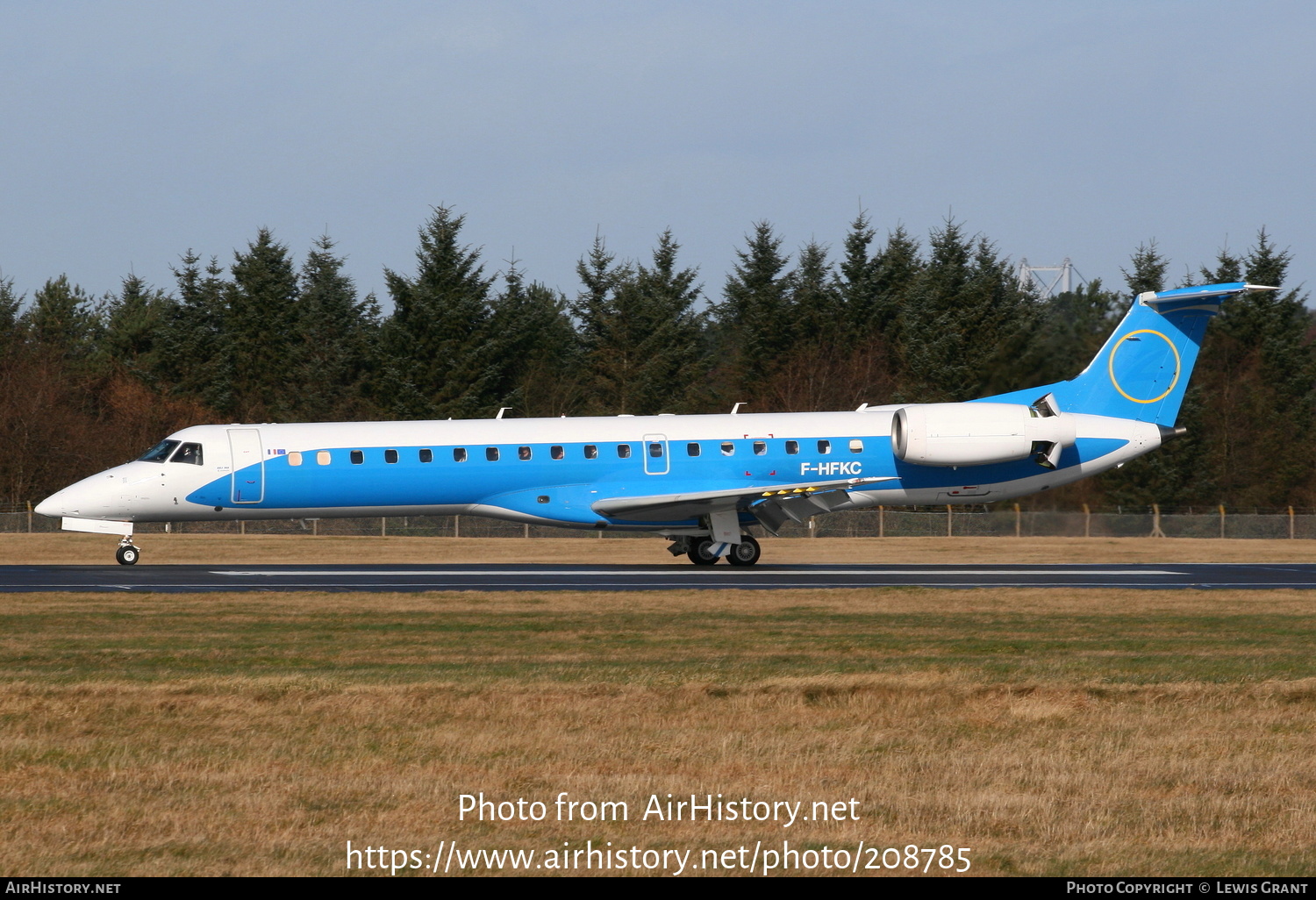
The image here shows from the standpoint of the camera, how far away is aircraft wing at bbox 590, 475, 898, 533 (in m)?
30.1

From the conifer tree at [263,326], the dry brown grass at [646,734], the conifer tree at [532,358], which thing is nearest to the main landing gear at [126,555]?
the dry brown grass at [646,734]

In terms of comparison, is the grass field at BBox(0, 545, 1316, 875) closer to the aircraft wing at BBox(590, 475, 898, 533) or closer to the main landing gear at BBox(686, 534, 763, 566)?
the aircraft wing at BBox(590, 475, 898, 533)

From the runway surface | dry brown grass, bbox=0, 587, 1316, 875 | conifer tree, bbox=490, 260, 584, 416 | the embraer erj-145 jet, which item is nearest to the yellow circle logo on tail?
the embraer erj-145 jet

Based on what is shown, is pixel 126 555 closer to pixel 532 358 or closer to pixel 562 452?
pixel 562 452

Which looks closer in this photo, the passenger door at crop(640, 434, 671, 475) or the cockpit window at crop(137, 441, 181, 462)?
the cockpit window at crop(137, 441, 181, 462)

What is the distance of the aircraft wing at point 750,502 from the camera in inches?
1187

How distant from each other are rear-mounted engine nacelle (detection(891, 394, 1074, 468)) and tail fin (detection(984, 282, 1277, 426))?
3.89ft

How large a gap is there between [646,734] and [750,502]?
1885 centimetres

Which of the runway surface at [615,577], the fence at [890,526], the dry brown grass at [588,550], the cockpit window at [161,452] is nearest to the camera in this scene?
the runway surface at [615,577]

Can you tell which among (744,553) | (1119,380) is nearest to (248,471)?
(744,553)

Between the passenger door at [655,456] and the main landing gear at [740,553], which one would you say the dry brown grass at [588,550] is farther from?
the passenger door at [655,456]

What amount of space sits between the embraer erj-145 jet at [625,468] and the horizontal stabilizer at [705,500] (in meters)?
0.04

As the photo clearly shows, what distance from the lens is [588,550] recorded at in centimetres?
3906

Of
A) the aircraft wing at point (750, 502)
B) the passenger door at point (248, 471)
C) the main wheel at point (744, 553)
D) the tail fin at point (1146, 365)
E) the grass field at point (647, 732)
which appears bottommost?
the grass field at point (647, 732)
